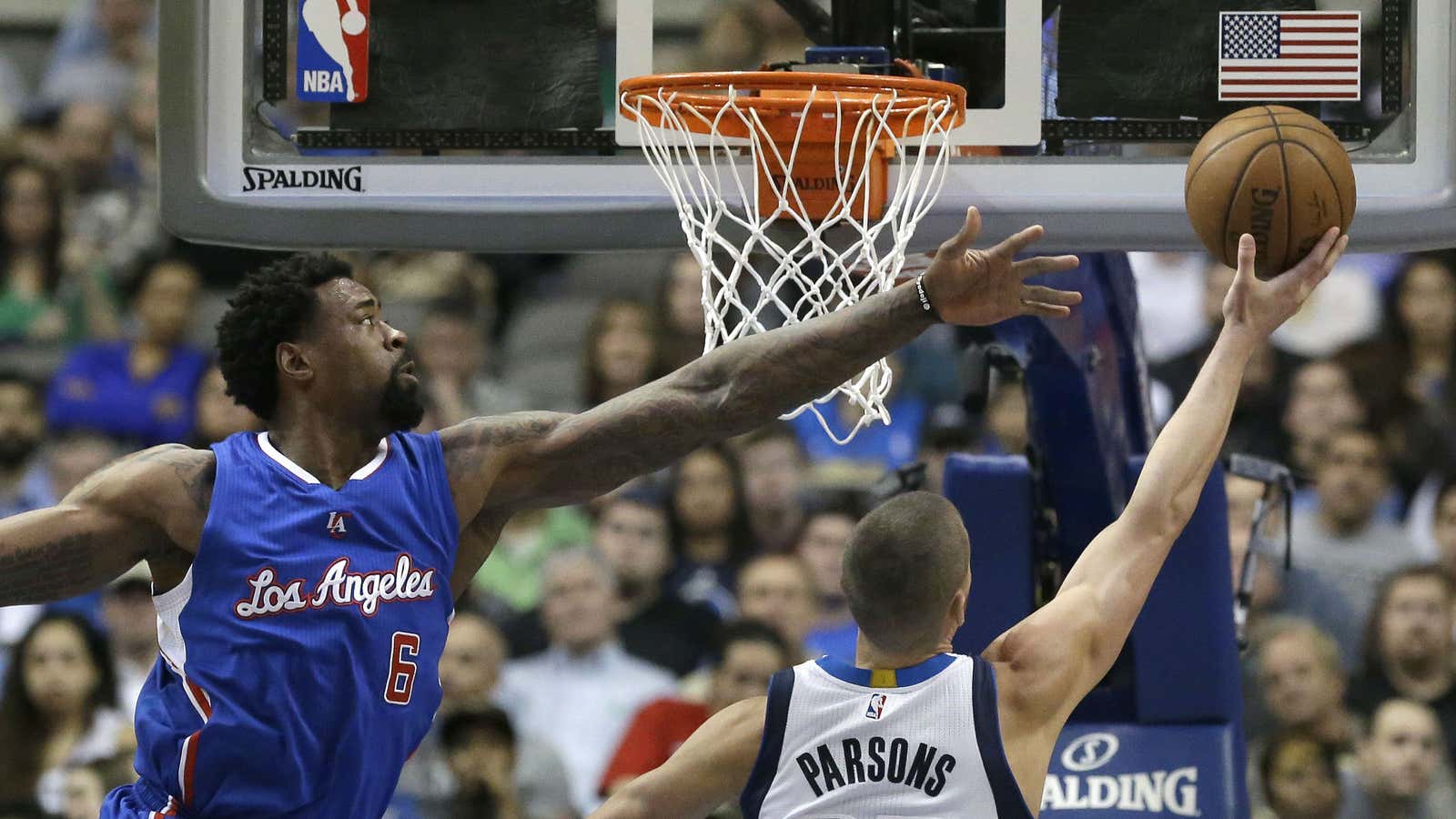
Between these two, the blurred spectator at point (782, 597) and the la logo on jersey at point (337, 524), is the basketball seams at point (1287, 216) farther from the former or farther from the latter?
the blurred spectator at point (782, 597)

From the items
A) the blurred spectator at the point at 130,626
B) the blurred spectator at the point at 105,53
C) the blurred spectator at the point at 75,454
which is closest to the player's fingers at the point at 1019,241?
the blurred spectator at the point at 130,626

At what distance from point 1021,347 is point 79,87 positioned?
517cm

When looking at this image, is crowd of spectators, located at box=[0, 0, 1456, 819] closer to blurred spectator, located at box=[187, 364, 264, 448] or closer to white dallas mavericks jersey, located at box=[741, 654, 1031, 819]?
blurred spectator, located at box=[187, 364, 264, 448]

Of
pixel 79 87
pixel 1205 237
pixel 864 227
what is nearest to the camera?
pixel 1205 237

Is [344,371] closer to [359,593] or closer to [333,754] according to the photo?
[359,593]

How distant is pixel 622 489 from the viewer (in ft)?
23.1

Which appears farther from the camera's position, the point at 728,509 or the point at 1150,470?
the point at 728,509

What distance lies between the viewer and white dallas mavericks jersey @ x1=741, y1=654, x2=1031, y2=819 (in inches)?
111

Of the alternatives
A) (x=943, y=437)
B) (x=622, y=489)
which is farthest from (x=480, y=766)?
(x=943, y=437)

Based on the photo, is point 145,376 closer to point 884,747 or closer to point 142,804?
point 142,804

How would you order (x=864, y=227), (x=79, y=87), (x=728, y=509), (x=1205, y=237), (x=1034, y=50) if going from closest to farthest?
(x=1205, y=237) → (x=864, y=227) → (x=1034, y=50) → (x=728, y=509) → (x=79, y=87)

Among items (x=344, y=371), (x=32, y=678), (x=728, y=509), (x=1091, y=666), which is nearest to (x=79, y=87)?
(x=32, y=678)

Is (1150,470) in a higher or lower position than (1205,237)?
lower

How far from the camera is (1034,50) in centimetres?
395
